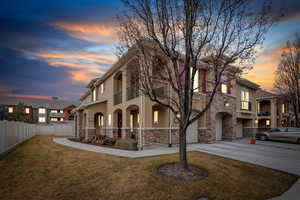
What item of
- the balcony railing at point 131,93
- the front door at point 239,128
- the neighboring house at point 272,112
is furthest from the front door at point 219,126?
the neighboring house at point 272,112

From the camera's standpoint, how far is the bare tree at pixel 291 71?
53.9 feet

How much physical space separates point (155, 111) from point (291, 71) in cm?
1514

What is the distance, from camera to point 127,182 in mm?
5570

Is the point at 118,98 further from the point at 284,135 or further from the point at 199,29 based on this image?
the point at 284,135

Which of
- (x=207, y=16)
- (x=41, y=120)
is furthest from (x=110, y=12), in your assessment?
(x=41, y=120)

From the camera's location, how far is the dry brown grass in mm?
4910

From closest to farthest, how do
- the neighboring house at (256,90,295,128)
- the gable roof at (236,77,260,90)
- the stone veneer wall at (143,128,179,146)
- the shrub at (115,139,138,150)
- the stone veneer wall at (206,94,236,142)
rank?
the shrub at (115,139,138,150), the stone veneer wall at (143,128,179,146), the stone veneer wall at (206,94,236,142), the gable roof at (236,77,260,90), the neighboring house at (256,90,295,128)

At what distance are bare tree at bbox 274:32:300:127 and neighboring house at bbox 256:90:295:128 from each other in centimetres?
949

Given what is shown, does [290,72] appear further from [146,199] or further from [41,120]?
[41,120]

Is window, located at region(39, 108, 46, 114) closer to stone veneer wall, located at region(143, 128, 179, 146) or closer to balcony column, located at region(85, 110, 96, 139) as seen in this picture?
balcony column, located at region(85, 110, 96, 139)

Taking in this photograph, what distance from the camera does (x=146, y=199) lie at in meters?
4.65

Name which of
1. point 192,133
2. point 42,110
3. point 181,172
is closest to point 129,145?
point 181,172

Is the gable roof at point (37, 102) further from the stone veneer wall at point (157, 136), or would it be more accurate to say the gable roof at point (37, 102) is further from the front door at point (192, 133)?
the front door at point (192, 133)

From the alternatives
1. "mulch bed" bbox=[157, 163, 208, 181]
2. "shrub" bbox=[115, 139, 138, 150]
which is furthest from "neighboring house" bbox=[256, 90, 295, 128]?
"mulch bed" bbox=[157, 163, 208, 181]
